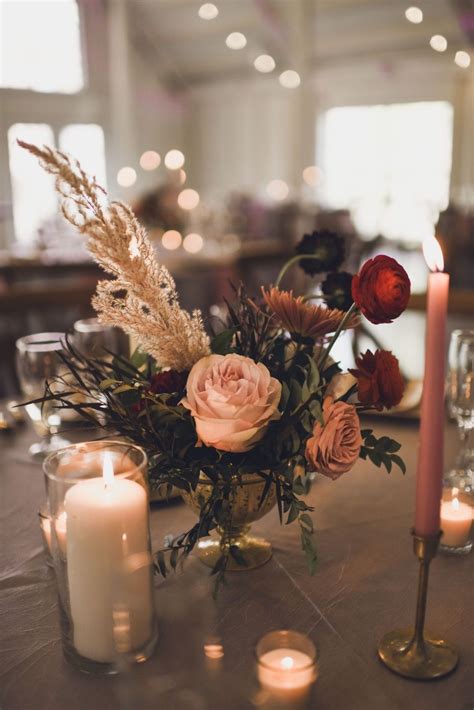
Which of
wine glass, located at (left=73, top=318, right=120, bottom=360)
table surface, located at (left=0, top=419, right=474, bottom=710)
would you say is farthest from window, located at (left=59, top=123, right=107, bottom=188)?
table surface, located at (left=0, top=419, right=474, bottom=710)

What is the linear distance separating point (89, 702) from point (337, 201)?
30.2ft

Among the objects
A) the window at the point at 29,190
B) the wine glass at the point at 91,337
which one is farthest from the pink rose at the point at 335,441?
the window at the point at 29,190

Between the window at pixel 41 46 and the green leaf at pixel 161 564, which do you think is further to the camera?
the window at pixel 41 46

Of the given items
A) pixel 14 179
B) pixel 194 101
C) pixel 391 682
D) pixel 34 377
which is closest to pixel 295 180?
pixel 194 101

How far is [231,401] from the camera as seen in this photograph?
67 cm

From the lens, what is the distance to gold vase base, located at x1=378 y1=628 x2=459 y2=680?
2.05ft

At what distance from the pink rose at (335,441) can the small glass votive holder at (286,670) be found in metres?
0.19

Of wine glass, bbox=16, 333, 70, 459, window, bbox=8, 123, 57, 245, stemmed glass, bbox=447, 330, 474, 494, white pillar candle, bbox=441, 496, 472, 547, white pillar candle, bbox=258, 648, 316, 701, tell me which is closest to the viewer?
white pillar candle, bbox=258, 648, 316, 701

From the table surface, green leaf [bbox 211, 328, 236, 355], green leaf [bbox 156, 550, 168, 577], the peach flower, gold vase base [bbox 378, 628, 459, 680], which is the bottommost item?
the table surface

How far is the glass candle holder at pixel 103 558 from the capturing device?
609 mm

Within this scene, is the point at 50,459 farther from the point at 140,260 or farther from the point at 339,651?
the point at 339,651

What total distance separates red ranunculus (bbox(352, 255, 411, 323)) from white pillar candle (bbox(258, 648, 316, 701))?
0.29m

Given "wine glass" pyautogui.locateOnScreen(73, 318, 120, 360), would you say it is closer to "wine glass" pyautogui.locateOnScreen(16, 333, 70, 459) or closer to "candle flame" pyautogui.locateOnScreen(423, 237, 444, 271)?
"wine glass" pyautogui.locateOnScreen(16, 333, 70, 459)

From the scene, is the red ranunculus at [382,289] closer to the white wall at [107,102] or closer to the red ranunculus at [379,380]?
the red ranunculus at [379,380]
